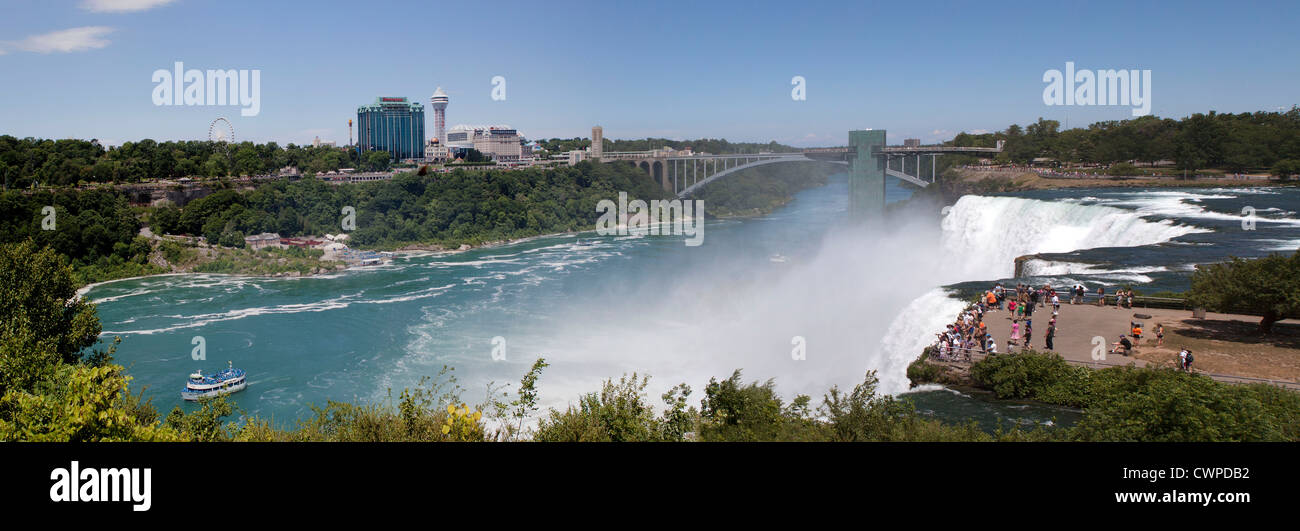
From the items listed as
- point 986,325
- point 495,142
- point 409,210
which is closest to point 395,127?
point 495,142

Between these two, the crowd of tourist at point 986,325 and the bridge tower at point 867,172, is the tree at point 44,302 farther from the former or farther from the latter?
the bridge tower at point 867,172

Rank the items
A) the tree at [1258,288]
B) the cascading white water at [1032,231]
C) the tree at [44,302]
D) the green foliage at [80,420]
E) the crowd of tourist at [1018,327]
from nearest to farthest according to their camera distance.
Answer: the green foliage at [80,420] → the tree at [1258,288] → the crowd of tourist at [1018,327] → the tree at [44,302] → the cascading white water at [1032,231]

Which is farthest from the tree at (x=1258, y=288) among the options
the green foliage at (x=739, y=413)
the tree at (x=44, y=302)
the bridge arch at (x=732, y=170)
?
the bridge arch at (x=732, y=170)

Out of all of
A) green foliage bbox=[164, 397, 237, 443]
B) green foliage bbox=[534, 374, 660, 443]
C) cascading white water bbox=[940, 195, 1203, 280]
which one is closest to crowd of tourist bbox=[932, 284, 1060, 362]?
green foliage bbox=[534, 374, 660, 443]

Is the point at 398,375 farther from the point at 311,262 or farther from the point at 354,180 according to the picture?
the point at 354,180

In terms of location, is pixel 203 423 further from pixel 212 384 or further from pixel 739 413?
pixel 212 384

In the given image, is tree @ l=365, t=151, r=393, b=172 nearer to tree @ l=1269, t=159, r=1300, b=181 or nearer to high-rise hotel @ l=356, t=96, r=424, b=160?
high-rise hotel @ l=356, t=96, r=424, b=160
